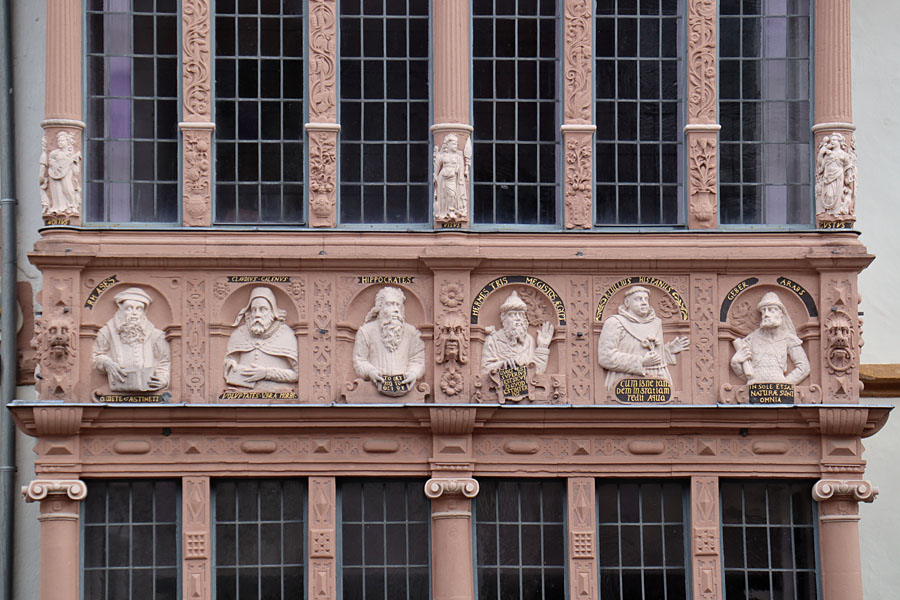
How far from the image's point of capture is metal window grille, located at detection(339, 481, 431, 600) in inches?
886

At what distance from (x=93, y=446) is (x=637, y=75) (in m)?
7.02

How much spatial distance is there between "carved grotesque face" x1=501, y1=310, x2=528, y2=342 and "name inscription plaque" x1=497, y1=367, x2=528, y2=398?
1.11 ft

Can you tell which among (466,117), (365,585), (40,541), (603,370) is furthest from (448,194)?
(40,541)

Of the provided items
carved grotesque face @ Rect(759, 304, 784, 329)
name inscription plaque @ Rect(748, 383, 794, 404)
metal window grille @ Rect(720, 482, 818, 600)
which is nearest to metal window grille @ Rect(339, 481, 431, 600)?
metal window grille @ Rect(720, 482, 818, 600)

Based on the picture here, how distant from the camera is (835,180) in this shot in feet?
74.7

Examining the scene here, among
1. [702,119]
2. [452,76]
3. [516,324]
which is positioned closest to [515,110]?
[452,76]

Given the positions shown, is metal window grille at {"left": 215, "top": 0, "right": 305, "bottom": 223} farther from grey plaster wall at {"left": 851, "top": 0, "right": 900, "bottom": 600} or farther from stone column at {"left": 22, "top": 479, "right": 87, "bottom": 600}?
grey plaster wall at {"left": 851, "top": 0, "right": 900, "bottom": 600}

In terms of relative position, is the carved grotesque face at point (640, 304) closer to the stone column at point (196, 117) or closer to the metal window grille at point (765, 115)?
the metal window grille at point (765, 115)

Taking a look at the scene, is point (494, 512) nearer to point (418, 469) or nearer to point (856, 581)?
point (418, 469)

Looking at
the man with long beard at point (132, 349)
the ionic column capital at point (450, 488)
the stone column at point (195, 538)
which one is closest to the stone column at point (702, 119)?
the ionic column capital at point (450, 488)

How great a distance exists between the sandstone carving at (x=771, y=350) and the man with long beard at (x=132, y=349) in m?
6.04

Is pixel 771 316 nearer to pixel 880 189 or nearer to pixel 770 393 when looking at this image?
pixel 770 393

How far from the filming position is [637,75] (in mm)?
23203

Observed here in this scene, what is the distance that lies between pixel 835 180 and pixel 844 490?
3.28m
